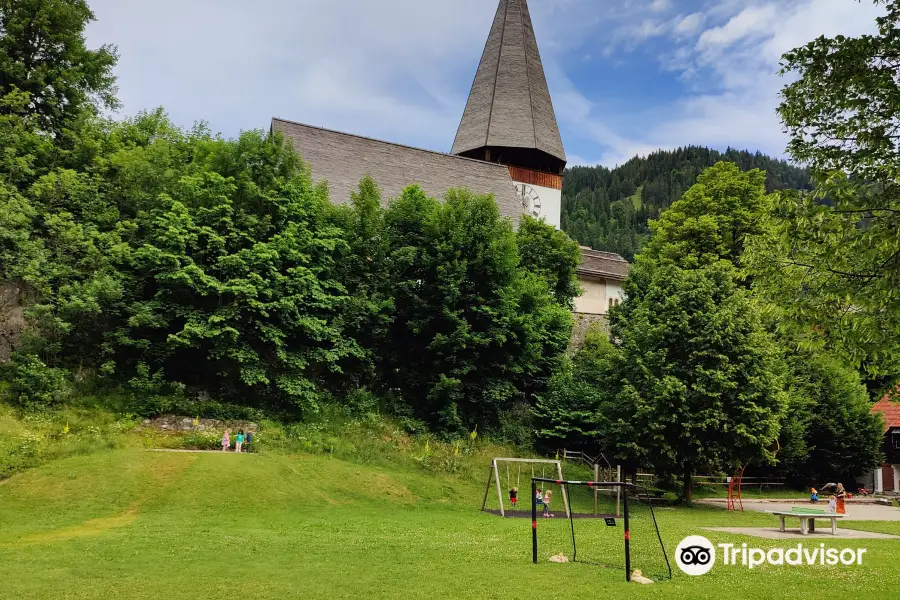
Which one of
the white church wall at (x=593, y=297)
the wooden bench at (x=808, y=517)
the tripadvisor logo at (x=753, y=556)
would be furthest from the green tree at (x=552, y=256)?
the tripadvisor logo at (x=753, y=556)

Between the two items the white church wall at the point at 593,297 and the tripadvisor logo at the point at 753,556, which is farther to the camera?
the white church wall at the point at 593,297

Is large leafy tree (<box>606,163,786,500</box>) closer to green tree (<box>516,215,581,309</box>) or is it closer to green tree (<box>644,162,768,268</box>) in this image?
green tree (<box>644,162,768,268</box>)

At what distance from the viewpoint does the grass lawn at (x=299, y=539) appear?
454 inches

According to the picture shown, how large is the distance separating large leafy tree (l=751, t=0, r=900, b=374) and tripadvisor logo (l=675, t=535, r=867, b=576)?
14.5 ft

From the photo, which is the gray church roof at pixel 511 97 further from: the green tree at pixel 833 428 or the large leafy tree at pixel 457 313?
the green tree at pixel 833 428

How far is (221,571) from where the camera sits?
42.0ft

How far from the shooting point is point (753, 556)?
1514 centimetres

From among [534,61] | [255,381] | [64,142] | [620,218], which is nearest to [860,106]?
[255,381]

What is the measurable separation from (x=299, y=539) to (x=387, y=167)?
35639 millimetres

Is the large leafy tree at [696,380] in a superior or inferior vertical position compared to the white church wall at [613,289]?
inferior

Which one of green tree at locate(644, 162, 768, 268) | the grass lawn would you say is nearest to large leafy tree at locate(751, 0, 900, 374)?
the grass lawn

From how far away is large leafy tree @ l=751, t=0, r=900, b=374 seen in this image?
1155 centimetres

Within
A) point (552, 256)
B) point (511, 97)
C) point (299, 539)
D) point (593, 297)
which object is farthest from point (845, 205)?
point (511, 97)

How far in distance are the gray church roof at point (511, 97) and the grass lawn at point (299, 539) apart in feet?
119
